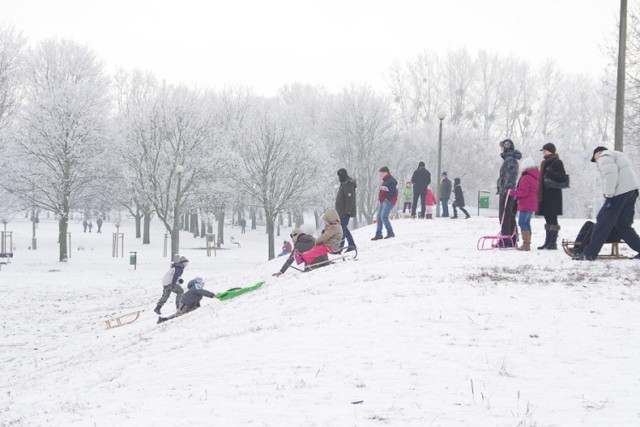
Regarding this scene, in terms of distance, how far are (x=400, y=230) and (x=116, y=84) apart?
4371 cm

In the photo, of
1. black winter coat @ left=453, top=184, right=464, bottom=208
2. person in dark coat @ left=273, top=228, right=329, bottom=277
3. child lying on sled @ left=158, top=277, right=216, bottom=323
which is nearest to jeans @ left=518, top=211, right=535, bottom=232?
person in dark coat @ left=273, top=228, right=329, bottom=277

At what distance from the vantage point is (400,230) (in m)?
19.5

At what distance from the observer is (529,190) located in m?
12.0

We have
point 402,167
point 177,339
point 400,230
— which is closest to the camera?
point 177,339

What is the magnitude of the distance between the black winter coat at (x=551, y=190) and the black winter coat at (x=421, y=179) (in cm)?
883

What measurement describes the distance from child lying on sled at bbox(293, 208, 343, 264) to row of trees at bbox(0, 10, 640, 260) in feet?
49.6

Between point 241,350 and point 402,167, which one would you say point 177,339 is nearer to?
point 241,350

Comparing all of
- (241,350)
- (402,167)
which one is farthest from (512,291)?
(402,167)

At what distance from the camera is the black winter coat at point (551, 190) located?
11.3 metres

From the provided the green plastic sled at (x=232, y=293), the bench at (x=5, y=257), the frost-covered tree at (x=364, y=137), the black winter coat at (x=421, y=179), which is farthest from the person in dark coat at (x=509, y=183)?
the frost-covered tree at (x=364, y=137)

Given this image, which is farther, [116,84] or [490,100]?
[490,100]

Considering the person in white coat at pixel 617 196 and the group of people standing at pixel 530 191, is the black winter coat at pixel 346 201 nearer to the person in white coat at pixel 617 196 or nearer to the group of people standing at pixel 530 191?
the group of people standing at pixel 530 191

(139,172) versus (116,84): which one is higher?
(116,84)

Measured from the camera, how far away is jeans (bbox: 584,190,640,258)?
9922mm
